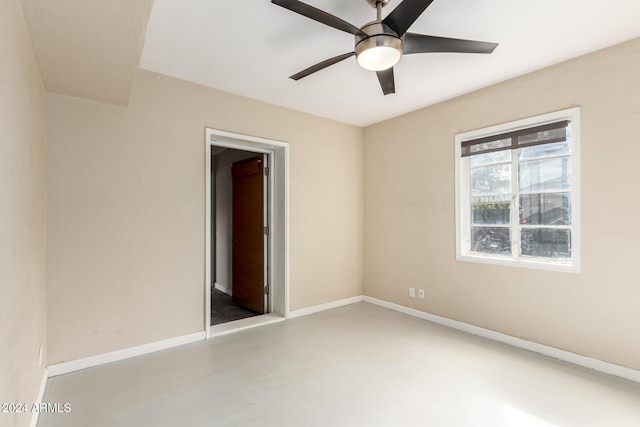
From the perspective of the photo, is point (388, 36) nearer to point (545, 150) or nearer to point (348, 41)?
point (348, 41)

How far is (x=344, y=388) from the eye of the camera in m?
2.30

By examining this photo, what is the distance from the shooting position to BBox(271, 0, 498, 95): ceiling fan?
1.64 m

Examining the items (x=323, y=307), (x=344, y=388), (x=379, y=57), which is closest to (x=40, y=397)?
(x=344, y=388)

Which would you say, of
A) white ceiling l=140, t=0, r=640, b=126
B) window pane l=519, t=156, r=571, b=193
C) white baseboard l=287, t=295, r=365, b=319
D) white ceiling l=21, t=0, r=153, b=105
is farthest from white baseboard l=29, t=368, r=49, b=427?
window pane l=519, t=156, r=571, b=193

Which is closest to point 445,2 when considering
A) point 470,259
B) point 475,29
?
point 475,29

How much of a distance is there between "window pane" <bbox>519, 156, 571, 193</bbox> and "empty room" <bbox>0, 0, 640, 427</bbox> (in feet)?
0.05

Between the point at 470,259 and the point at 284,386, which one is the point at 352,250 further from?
the point at 284,386

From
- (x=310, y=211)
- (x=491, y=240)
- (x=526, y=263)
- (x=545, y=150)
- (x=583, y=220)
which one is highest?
(x=545, y=150)

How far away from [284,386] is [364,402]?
0.61 metres

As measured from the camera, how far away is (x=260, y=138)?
365 centimetres

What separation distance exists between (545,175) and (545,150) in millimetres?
238

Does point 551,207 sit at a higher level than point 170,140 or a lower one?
lower

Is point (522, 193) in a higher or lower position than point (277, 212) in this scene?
higher

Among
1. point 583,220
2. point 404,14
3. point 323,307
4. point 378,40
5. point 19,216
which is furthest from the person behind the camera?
point 323,307
